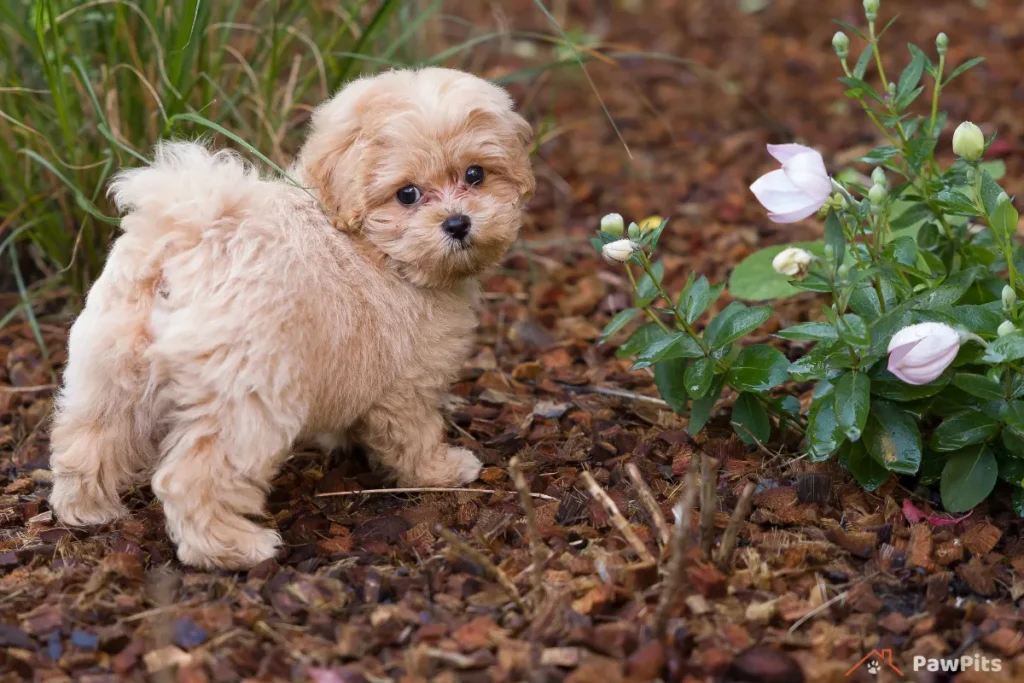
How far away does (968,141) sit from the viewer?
2.62 meters

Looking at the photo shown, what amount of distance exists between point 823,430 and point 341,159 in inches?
57.1

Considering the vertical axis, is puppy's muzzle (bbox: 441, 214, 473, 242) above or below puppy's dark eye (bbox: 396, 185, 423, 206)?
below

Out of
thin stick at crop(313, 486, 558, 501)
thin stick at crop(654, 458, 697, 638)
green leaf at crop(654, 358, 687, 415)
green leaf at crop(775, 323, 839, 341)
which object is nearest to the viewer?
thin stick at crop(654, 458, 697, 638)

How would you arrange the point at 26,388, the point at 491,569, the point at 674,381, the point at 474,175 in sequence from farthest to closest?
the point at 26,388
the point at 674,381
the point at 474,175
the point at 491,569

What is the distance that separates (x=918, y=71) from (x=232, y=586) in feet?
7.20

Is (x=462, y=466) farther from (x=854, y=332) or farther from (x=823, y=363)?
(x=854, y=332)

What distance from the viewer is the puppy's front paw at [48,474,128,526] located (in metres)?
2.79

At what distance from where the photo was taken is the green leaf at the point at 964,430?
8.96 feet

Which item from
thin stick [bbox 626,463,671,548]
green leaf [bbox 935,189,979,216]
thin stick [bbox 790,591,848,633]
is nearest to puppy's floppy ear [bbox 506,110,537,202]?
thin stick [bbox 626,463,671,548]

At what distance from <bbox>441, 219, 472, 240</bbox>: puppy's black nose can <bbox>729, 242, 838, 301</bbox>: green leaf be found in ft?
4.31

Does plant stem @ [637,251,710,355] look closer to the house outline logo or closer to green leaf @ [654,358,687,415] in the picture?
green leaf @ [654,358,687,415]

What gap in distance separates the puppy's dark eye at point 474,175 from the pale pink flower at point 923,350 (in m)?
1.16

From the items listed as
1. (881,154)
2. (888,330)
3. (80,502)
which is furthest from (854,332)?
(80,502)

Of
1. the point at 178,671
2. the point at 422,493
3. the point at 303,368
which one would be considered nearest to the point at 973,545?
the point at 422,493
